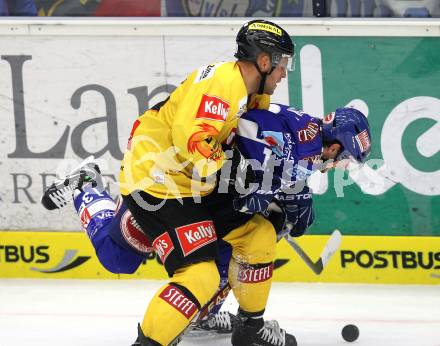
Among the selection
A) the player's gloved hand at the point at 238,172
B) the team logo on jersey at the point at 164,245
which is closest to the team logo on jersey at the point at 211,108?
the player's gloved hand at the point at 238,172

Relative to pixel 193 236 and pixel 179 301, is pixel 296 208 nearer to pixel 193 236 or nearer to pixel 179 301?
pixel 193 236

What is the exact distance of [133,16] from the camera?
5.69m

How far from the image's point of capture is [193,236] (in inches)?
158

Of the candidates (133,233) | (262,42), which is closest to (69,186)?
(133,233)

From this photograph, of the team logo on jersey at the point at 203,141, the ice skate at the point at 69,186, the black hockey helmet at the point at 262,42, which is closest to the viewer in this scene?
the team logo on jersey at the point at 203,141

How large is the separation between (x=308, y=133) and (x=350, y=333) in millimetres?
870

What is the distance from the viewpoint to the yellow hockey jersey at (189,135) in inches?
Answer: 152

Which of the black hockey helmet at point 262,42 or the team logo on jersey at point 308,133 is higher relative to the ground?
the black hockey helmet at point 262,42

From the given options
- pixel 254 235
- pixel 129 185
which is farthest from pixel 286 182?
pixel 129 185

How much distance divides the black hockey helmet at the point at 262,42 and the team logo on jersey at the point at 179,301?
0.89m

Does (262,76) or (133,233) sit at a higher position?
(262,76)

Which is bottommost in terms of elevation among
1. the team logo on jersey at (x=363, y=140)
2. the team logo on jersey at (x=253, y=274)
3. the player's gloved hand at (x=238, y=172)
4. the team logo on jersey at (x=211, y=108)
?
the team logo on jersey at (x=253, y=274)

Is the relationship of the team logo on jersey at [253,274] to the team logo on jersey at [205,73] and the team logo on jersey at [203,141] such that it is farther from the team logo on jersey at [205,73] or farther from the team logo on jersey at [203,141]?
the team logo on jersey at [205,73]

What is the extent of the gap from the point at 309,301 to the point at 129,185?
57.0 inches
